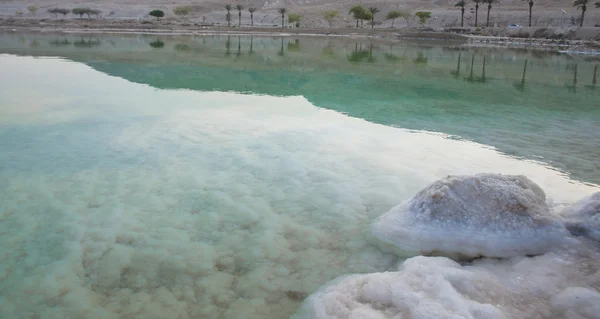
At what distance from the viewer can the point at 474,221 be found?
17.7 feet

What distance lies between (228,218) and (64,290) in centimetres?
229

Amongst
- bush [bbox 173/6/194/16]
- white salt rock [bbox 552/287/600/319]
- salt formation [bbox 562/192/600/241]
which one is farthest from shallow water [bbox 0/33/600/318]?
bush [bbox 173/6/194/16]

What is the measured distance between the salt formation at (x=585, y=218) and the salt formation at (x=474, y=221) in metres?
0.20

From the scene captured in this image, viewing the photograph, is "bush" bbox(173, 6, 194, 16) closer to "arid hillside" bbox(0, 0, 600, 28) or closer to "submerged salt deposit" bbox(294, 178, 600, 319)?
"arid hillside" bbox(0, 0, 600, 28)

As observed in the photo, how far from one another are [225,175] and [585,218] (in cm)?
556

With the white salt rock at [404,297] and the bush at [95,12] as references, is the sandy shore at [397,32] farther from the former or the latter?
the white salt rock at [404,297]

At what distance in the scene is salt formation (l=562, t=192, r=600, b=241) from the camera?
17.4 feet

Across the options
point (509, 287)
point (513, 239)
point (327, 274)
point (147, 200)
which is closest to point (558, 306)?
point (509, 287)

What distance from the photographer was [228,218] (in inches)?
247

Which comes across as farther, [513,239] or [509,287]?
[513,239]

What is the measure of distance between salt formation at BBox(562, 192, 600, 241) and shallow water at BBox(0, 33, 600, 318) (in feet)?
3.51

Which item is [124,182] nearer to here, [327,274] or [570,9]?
[327,274]

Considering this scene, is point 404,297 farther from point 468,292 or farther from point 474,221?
point 474,221

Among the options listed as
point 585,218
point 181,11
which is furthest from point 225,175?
point 181,11
